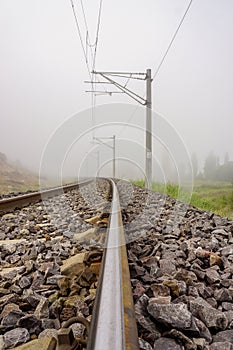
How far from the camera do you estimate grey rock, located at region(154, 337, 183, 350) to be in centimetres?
97

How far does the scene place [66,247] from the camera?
7.52ft

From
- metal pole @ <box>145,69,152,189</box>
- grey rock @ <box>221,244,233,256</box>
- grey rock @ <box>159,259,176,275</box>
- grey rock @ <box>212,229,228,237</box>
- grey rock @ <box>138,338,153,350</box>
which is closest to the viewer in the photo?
grey rock @ <box>138,338,153,350</box>

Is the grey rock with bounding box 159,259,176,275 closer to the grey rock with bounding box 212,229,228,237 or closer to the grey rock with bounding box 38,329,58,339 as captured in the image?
the grey rock with bounding box 38,329,58,339

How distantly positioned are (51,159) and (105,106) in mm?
1143

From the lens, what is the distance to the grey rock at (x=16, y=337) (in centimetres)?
106

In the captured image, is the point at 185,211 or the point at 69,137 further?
the point at 185,211

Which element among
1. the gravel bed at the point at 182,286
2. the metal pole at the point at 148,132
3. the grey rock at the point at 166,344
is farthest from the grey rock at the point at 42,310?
the metal pole at the point at 148,132

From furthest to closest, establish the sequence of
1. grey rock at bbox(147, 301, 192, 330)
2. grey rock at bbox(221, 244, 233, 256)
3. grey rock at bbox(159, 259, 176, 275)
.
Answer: grey rock at bbox(221, 244, 233, 256)
grey rock at bbox(159, 259, 176, 275)
grey rock at bbox(147, 301, 192, 330)

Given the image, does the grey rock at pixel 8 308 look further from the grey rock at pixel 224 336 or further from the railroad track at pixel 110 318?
the grey rock at pixel 224 336

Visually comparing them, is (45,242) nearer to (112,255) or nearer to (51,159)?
(112,255)

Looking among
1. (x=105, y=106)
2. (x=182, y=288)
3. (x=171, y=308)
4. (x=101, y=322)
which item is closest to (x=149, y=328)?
(x=171, y=308)

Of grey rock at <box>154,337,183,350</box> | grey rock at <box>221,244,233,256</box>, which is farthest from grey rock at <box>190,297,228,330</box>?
grey rock at <box>221,244,233,256</box>

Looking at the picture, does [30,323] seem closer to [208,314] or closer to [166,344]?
[166,344]

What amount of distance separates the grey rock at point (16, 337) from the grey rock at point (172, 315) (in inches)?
18.8
